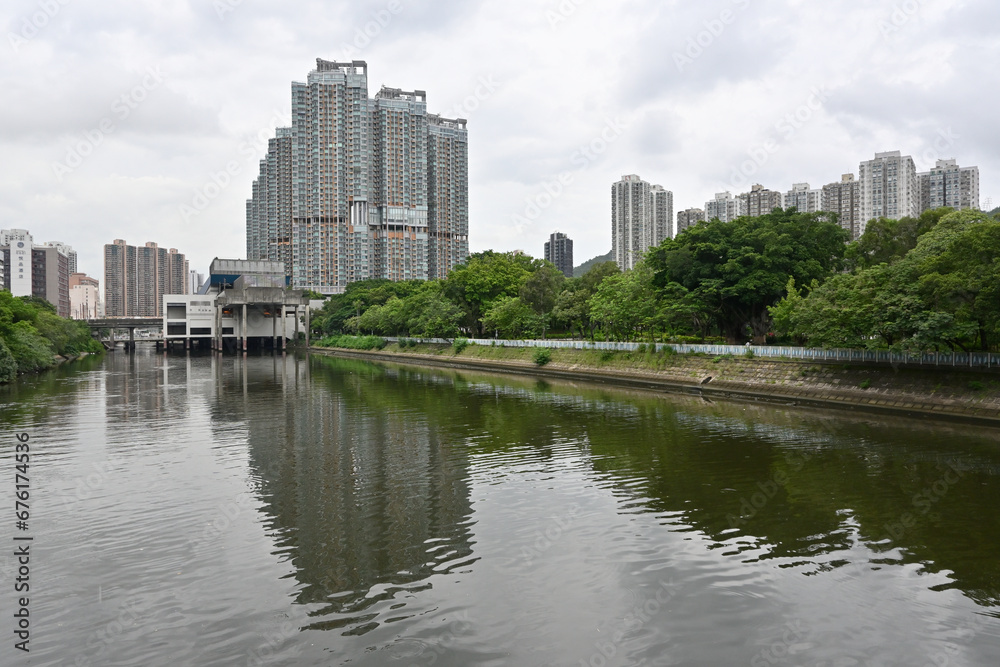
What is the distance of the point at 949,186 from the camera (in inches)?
2938

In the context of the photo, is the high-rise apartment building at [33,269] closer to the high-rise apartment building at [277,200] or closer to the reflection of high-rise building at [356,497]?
the high-rise apartment building at [277,200]

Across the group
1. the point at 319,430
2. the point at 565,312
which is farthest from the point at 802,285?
the point at 319,430

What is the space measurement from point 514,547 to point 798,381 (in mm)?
24120

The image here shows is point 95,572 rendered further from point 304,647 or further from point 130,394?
point 130,394

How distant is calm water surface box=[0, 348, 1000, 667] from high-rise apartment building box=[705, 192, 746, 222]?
7600 centimetres

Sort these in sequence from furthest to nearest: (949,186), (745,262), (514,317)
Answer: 1. (949,186)
2. (514,317)
3. (745,262)

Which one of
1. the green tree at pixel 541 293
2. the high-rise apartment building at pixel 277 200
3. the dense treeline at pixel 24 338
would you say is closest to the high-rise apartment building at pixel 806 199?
the green tree at pixel 541 293

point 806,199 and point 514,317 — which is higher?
point 806,199

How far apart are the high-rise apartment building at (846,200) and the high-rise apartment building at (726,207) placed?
38.3 feet

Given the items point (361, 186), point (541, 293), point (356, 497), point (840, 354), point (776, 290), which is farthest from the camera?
point (361, 186)

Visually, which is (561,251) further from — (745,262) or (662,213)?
(745,262)

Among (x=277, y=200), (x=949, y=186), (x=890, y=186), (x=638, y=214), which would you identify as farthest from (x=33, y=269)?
(x=949, y=186)

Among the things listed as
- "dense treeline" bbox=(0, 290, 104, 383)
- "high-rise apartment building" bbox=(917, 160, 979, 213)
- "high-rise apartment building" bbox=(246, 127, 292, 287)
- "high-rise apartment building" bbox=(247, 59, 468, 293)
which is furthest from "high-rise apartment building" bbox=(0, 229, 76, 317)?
"high-rise apartment building" bbox=(917, 160, 979, 213)

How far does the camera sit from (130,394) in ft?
122
